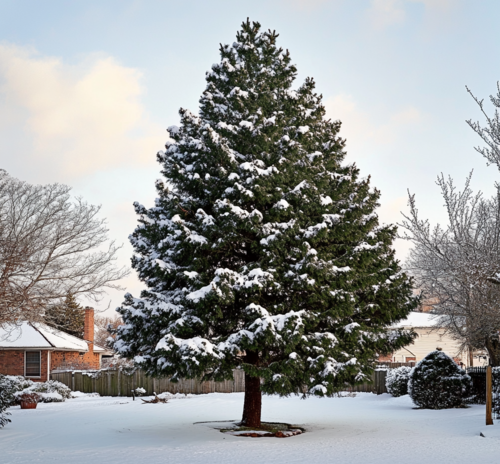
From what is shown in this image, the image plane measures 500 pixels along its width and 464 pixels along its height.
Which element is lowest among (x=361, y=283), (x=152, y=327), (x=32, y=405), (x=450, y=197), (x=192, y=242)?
(x=32, y=405)

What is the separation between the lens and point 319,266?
13891 mm

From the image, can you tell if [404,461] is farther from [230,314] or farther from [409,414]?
[409,414]

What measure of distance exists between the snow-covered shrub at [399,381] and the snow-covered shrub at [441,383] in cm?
543

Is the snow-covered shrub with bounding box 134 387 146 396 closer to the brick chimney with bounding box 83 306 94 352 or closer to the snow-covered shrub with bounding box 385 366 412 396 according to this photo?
the brick chimney with bounding box 83 306 94 352

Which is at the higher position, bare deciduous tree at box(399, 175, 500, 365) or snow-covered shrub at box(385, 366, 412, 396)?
bare deciduous tree at box(399, 175, 500, 365)

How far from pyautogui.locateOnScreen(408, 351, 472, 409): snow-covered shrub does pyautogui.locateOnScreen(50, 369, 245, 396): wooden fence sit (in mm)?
11845

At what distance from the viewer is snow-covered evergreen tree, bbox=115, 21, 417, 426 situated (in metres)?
13.6

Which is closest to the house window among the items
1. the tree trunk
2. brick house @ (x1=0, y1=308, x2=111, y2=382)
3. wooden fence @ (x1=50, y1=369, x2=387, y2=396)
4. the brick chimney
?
brick house @ (x1=0, y1=308, x2=111, y2=382)

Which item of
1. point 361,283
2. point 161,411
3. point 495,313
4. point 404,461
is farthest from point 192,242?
point 161,411

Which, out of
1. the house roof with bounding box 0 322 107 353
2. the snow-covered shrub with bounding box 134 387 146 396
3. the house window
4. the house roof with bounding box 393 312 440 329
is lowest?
the snow-covered shrub with bounding box 134 387 146 396

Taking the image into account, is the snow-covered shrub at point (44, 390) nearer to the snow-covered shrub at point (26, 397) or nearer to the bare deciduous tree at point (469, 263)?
the snow-covered shrub at point (26, 397)

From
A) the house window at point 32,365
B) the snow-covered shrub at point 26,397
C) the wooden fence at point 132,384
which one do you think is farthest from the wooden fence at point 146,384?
the snow-covered shrub at point 26,397

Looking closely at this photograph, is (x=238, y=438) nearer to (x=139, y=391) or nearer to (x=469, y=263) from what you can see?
(x=469, y=263)

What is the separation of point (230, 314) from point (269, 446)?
322cm
